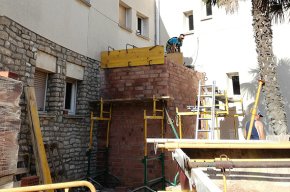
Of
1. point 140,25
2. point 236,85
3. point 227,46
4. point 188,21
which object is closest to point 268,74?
point 236,85

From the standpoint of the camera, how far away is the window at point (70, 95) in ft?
26.6

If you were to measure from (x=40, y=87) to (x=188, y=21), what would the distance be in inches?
338

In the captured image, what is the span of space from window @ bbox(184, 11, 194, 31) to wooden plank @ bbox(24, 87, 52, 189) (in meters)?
9.00

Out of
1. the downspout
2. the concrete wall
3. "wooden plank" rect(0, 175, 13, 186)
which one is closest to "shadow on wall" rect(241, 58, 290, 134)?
the downspout

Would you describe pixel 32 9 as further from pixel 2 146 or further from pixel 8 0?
pixel 2 146

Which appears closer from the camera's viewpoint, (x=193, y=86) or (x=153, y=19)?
(x=193, y=86)

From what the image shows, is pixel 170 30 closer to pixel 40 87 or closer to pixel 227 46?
pixel 227 46

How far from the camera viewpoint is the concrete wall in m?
6.33

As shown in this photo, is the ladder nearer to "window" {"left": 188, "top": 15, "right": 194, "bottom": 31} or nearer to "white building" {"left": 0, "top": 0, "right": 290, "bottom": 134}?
"white building" {"left": 0, "top": 0, "right": 290, "bottom": 134}

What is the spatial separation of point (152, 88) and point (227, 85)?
4490mm

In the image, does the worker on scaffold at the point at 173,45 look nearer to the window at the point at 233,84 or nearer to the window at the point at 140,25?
the window at the point at 140,25

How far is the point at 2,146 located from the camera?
4.36 meters

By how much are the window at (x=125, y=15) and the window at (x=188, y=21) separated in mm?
3018

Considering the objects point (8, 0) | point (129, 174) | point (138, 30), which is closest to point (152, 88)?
point (129, 174)
